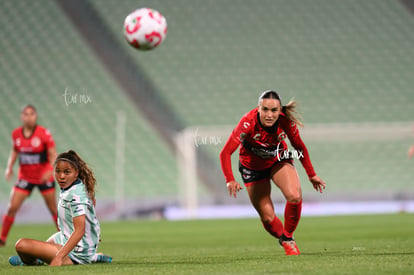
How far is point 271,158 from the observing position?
7.21 m

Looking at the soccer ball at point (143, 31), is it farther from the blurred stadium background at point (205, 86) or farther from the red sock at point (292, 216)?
the blurred stadium background at point (205, 86)

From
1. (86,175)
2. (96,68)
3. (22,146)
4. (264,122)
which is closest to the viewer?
(86,175)

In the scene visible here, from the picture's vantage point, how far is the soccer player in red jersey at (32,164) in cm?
1009

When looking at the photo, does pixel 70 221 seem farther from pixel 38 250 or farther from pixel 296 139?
pixel 296 139

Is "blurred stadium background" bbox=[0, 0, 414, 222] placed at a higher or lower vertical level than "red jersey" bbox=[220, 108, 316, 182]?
higher

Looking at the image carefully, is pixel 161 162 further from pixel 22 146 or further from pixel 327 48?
pixel 22 146

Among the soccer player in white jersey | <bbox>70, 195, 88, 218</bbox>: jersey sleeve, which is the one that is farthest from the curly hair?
<bbox>70, 195, 88, 218</bbox>: jersey sleeve

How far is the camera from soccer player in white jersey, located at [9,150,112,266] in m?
5.75

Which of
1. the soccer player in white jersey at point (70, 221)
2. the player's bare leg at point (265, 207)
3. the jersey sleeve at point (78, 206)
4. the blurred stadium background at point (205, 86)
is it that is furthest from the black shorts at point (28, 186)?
the blurred stadium background at point (205, 86)

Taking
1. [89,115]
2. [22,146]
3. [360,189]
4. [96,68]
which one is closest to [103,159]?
[89,115]

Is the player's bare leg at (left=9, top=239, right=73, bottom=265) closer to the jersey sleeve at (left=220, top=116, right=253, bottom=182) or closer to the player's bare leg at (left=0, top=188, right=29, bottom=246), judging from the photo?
the jersey sleeve at (left=220, top=116, right=253, bottom=182)

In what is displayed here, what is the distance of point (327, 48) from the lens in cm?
2348

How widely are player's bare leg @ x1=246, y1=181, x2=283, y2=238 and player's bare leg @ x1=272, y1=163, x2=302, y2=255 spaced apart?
172 millimetres

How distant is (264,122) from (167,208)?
1259 cm
